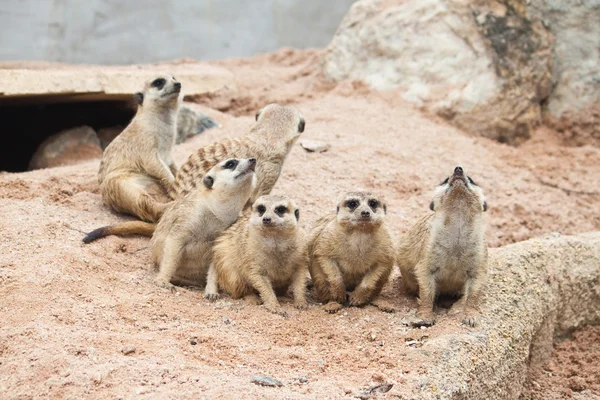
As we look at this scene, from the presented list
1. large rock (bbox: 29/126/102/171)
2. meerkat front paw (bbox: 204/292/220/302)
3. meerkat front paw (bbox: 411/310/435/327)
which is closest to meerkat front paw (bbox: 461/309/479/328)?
meerkat front paw (bbox: 411/310/435/327)

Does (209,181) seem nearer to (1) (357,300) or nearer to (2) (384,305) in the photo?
(1) (357,300)

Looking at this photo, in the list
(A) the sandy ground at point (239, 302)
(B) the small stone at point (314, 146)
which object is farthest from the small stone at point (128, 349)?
(B) the small stone at point (314, 146)

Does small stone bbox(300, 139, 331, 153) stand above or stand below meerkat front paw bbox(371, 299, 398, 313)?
above

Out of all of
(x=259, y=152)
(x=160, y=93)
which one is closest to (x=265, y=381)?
(x=259, y=152)

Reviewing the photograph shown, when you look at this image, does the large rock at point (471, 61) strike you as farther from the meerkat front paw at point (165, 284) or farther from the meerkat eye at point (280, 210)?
the meerkat front paw at point (165, 284)

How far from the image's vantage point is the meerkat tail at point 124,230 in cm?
393

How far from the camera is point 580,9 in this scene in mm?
6719

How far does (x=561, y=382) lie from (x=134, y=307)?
2.17 m

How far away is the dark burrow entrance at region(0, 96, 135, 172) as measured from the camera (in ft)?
21.1

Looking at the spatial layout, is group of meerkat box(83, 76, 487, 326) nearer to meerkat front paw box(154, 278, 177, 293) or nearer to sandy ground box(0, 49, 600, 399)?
meerkat front paw box(154, 278, 177, 293)

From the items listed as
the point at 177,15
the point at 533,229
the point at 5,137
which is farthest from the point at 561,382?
the point at 177,15

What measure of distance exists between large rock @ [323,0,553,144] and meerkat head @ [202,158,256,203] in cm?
307

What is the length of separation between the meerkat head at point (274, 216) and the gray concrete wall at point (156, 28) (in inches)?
215

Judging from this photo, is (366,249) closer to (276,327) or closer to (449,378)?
(276,327)
